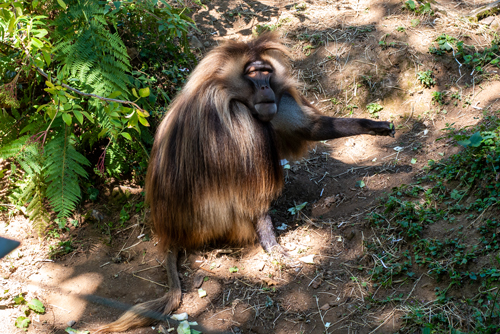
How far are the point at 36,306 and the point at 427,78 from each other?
4.70 meters

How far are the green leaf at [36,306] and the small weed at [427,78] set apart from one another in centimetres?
462

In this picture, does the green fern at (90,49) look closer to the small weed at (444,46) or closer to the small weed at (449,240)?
the small weed at (449,240)

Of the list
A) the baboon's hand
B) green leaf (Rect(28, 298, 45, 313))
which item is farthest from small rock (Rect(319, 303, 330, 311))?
green leaf (Rect(28, 298, 45, 313))

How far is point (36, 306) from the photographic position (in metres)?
3.57

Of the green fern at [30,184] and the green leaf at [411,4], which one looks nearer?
the green fern at [30,184]

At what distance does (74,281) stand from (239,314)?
5.18ft

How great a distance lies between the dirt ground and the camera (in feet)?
11.3

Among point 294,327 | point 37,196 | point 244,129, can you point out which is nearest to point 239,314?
point 294,327

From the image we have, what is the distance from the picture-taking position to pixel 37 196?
165 inches

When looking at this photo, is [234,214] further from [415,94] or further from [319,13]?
[319,13]

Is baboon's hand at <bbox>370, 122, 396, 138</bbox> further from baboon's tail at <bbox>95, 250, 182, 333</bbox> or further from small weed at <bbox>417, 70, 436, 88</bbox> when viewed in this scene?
baboon's tail at <bbox>95, 250, 182, 333</bbox>

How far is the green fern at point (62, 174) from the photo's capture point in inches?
158

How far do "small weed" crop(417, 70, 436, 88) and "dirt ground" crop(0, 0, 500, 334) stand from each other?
62mm

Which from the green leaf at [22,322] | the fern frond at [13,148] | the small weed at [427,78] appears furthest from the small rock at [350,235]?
the fern frond at [13,148]
